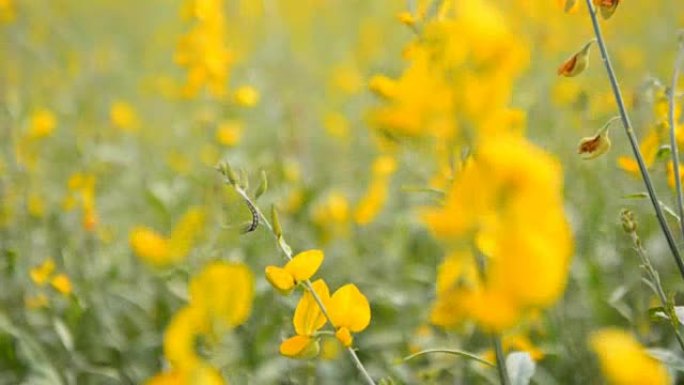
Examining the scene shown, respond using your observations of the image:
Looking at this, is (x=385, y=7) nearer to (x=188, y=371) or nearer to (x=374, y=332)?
(x=374, y=332)

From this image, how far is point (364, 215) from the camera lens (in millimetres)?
2496

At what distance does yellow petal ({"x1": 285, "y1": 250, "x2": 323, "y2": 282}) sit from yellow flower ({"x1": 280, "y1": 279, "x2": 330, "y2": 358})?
0.03 m

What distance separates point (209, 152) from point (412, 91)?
2508 mm

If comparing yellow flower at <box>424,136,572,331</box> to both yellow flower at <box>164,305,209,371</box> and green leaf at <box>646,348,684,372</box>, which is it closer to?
yellow flower at <box>164,305,209,371</box>

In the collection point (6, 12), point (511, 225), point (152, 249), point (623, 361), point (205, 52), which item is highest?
point (6, 12)

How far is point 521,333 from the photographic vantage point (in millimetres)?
1929

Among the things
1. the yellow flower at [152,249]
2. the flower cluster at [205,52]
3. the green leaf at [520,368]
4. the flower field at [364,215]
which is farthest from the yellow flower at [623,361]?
the flower cluster at [205,52]

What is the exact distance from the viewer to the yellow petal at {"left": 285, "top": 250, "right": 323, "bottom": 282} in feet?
3.43

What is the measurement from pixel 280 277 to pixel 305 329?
7 cm

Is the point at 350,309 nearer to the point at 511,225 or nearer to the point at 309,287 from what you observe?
the point at 309,287

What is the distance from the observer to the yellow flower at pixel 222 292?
28.6 inches

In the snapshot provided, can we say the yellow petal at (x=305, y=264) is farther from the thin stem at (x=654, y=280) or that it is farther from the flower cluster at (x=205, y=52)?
the flower cluster at (x=205, y=52)

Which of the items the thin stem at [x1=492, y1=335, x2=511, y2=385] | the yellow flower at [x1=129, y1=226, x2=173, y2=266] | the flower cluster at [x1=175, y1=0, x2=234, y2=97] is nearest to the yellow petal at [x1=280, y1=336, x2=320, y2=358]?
the thin stem at [x1=492, y1=335, x2=511, y2=385]

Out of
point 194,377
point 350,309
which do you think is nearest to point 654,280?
point 350,309
